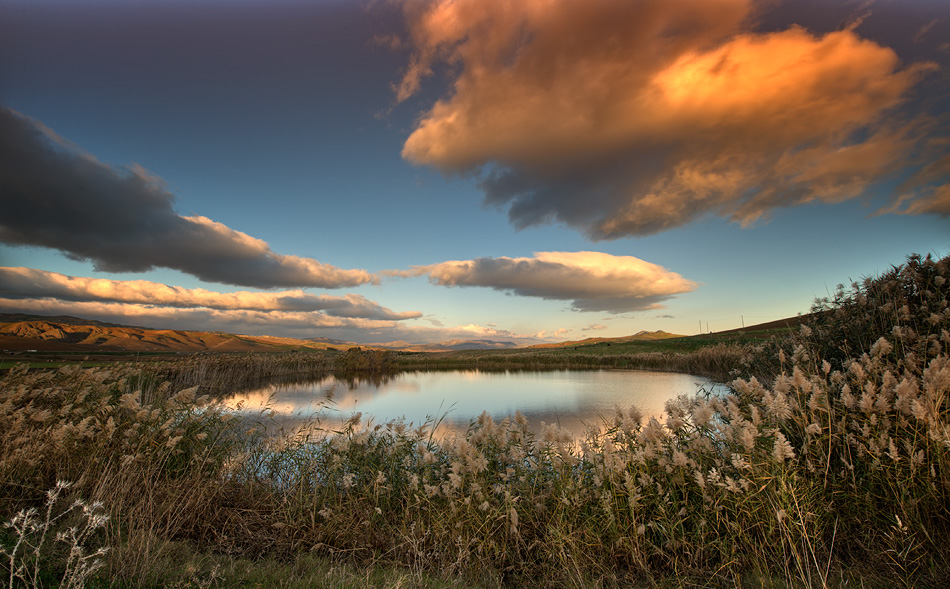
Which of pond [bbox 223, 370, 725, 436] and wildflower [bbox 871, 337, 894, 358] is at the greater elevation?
wildflower [bbox 871, 337, 894, 358]

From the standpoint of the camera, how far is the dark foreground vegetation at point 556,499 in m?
3.28

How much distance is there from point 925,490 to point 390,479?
5.39 m

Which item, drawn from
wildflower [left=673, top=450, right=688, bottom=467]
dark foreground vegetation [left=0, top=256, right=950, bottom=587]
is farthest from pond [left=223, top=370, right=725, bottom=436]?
wildflower [left=673, top=450, right=688, bottom=467]

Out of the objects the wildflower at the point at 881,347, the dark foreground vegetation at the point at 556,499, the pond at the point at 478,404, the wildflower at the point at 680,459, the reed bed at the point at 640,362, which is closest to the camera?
the dark foreground vegetation at the point at 556,499

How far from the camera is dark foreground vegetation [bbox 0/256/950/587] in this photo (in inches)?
129

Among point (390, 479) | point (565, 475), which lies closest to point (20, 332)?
point (390, 479)

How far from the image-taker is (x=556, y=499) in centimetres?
413

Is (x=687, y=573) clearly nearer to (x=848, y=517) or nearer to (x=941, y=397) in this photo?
(x=848, y=517)

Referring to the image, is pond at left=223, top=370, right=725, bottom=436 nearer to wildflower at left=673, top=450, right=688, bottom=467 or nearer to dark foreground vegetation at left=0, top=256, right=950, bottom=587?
dark foreground vegetation at left=0, top=256, right=950, bottom=587

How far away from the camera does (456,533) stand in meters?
3.94

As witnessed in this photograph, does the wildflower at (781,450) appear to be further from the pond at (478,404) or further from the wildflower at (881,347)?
the pond at (478,404)

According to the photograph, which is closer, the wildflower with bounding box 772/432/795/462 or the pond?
the wildflower with bounding box 772/432/795/462

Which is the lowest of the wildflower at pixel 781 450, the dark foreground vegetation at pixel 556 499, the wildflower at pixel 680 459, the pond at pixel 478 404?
the pond at pixel 478 404

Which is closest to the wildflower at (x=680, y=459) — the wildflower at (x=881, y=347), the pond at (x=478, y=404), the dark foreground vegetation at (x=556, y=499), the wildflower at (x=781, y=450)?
the dark foreground vegetation at (x=556, y=499)
